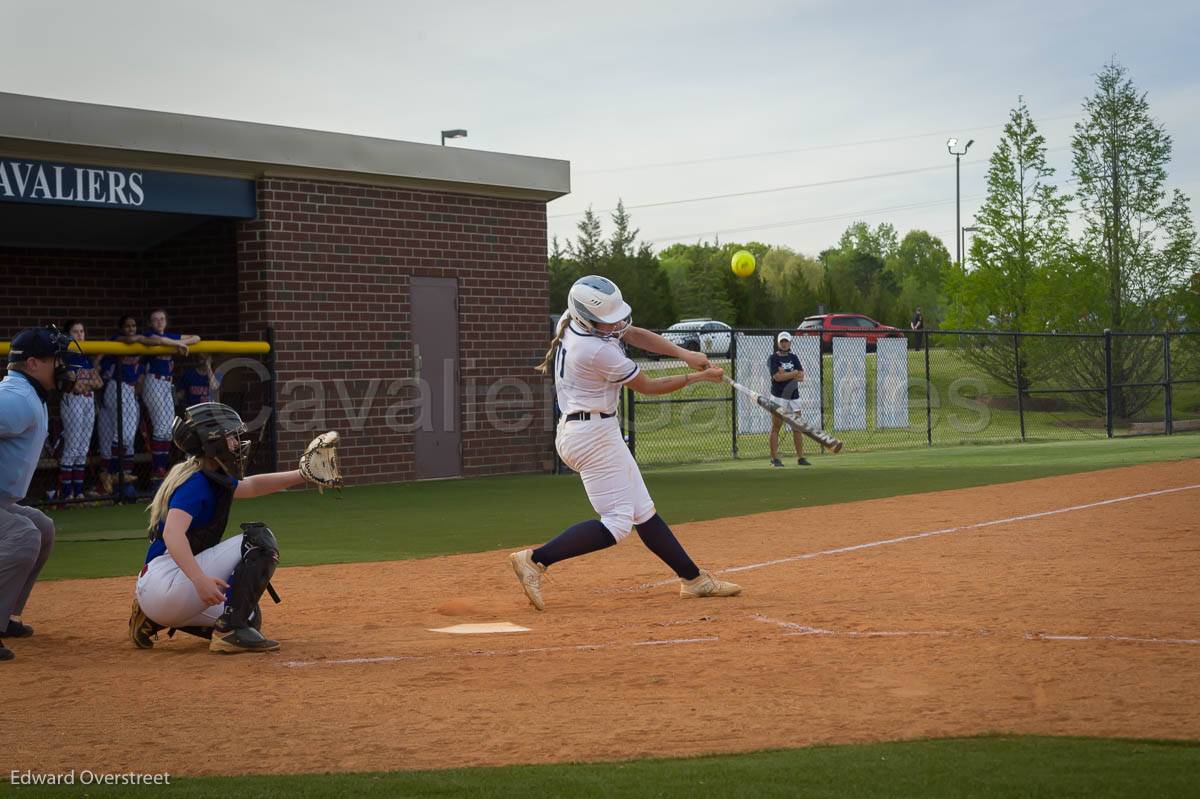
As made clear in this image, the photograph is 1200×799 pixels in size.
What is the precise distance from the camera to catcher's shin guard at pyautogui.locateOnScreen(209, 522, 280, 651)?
730 centimetres

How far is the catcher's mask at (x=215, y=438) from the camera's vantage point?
715 centimetres

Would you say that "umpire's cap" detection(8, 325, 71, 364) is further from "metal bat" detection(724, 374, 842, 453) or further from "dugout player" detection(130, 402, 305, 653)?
"metal bat" detection(724, 374, 842, 453)

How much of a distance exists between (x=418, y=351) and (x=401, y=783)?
15.6 meters

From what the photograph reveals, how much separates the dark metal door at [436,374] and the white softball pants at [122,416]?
445cm

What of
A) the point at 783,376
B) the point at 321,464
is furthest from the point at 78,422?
the point at 783,376

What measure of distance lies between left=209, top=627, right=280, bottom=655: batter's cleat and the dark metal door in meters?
12.6

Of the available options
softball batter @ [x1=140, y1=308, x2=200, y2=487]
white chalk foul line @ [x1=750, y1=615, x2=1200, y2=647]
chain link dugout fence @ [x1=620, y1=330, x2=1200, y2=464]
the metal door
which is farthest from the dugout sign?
white chalk foul line @ [x1=750, y1=615, x2=1200, y2=647]

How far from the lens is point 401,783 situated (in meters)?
4.68

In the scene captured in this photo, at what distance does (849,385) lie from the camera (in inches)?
1108

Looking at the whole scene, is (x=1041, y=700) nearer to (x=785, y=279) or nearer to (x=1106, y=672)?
(x=1106, y=672)

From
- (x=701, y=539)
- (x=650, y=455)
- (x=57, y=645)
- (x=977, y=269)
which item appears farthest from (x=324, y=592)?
(x=977, y=269)

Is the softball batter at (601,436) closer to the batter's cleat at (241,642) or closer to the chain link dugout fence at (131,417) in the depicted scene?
the batter's cleat at (241,642)

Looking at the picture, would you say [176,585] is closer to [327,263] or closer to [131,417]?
[131,417]

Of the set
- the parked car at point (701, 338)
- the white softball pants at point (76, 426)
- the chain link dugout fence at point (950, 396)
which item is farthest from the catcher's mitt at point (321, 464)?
the chain link dugout fence at point (950, 396)
